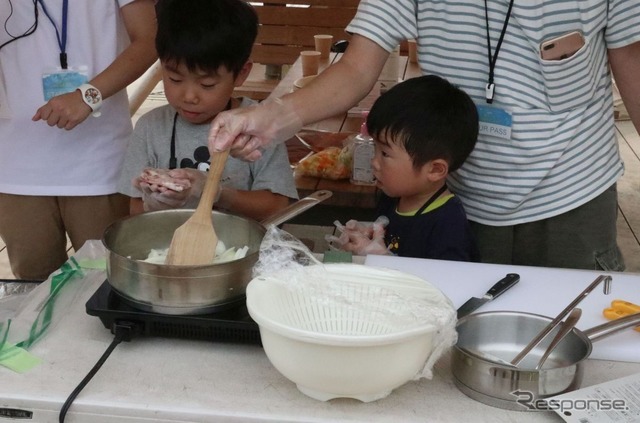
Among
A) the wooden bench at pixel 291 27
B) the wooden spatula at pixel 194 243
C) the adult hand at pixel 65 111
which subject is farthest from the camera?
the wooden bench at pixel 291 27

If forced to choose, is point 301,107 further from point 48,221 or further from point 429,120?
point 48,221

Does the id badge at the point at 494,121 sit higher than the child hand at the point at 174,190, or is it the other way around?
the id badge at the point at 494,121

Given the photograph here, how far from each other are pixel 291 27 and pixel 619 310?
4.51 m

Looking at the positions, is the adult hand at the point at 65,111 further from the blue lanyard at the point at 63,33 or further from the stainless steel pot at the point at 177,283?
the stainless steel pot at the point at 177,283

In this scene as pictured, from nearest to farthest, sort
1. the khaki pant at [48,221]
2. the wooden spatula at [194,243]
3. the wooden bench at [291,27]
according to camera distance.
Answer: the wooden spatula at [194,243], the khaki pant at [48,221], the wooden bench at [291,27]

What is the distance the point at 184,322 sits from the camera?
135 centimetres

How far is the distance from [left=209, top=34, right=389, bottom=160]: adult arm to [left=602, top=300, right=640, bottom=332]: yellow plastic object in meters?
0.76

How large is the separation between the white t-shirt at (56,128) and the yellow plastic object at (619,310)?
144 centimetres

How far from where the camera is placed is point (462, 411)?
1.21m

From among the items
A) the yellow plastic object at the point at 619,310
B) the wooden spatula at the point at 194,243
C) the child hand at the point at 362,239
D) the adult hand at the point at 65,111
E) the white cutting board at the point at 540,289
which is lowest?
the child hand at the point at 362,239

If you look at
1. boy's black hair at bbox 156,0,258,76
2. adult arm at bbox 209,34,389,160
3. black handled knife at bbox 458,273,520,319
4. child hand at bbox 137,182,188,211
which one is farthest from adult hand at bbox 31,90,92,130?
black handled knife at bbox 458,273,520,319

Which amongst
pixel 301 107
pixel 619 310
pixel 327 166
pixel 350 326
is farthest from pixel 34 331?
pixel 327 166

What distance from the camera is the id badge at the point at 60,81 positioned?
2205 mm

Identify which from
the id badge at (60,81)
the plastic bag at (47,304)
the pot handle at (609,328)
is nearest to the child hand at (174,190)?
the plastic bag at (47,304)
